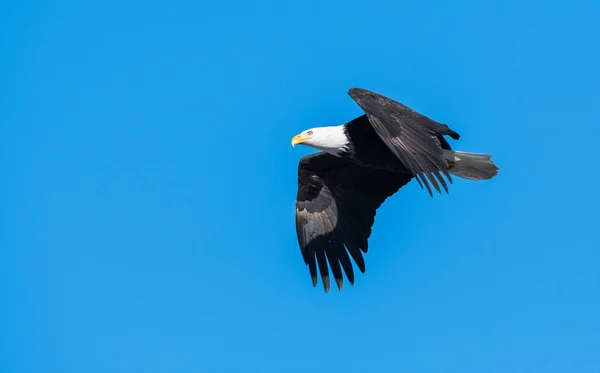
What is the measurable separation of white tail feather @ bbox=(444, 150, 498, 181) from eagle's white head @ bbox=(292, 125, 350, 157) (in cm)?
143

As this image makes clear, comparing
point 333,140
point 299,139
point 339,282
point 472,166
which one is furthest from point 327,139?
point 339,282

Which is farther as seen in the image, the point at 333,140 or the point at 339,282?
the point at 339,282

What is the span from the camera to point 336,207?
1307cm

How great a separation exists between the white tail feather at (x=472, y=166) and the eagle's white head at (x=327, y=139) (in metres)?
1.43

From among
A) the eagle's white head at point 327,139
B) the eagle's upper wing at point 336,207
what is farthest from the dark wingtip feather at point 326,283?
the eagle's white head at point 327,139

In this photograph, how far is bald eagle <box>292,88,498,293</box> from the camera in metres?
11.5

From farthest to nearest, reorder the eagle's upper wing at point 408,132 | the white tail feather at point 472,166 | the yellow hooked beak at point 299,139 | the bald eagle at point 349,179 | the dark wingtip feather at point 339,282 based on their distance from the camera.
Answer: the dark wingtip feather at point 339,282
the white tail feather at point 472,166
the yellow hooked beak at point 299,139
the bald eagle at point 349,179
the eagle's upper wing at point 408,132

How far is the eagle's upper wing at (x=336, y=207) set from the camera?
12727mm

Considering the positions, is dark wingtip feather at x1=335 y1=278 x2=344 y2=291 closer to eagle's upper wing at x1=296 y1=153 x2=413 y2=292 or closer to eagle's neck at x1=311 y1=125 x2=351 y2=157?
eagle's upper wing at x1=296 y1=153 x2=413 y2=292

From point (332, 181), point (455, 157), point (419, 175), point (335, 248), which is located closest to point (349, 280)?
point (335, 248)

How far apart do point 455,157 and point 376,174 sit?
1.37 metres

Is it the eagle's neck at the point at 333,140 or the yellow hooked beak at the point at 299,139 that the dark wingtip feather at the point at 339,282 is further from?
the yellow hooked beak at the point at 299,139

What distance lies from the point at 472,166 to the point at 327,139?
2.00 m

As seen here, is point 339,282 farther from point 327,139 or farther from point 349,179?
point 327,139
